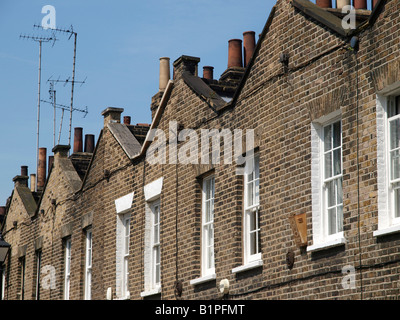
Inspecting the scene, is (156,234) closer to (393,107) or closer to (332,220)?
(332,220)

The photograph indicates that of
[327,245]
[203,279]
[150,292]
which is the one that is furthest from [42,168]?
[327,245]

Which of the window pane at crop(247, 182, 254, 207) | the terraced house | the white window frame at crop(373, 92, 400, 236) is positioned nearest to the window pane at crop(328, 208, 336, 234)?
the terraced house

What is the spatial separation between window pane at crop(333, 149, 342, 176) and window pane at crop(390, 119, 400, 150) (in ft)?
4.06

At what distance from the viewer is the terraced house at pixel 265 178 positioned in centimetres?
1193

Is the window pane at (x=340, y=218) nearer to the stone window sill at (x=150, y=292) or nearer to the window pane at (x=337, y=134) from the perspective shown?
the window pane at (x=337, y=134)

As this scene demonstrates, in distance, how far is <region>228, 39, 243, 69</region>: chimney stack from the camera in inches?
761

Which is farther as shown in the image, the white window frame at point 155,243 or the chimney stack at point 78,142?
the chimney stack at point 78,142

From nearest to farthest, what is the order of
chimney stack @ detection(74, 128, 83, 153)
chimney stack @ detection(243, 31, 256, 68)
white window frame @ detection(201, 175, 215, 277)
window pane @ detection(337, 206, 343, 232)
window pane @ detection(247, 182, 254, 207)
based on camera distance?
window pane @ detection(337, 206, 343, 232) < window pane @ detection(247, 182, 254, 207) < white window frame @ detection(201, 175, 215, 277) < chimney stack @ detection(243, 31, 256, 68) < chimney stack @ detection(74, 128, 83, 153)

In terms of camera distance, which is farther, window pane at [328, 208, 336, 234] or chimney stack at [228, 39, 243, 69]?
chimney stack at [228, 39, 243, 69]

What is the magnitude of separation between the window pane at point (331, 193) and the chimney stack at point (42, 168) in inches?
785

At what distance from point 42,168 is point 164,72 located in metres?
10.6

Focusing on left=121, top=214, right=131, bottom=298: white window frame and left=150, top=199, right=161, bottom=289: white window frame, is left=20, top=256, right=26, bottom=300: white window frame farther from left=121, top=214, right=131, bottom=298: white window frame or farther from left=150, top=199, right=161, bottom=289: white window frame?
left=150, top=199, right=161, bottom=289: white window frame

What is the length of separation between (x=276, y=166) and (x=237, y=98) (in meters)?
2.16

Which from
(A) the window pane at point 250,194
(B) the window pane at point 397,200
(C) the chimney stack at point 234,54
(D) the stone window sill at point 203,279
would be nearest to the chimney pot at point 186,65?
(C) the chimney stack at point 234,54
